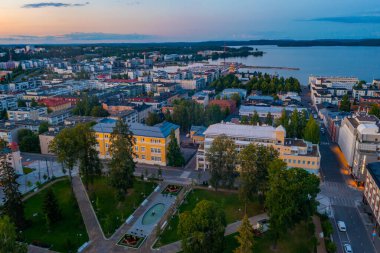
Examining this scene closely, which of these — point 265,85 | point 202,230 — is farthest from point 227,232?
point 265,85

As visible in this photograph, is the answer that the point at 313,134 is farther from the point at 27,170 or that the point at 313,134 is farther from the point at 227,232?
the point at 27,170

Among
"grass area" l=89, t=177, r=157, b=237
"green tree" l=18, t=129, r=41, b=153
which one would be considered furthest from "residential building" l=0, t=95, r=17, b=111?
"grass area" l=89, t=177, r=157, b=237

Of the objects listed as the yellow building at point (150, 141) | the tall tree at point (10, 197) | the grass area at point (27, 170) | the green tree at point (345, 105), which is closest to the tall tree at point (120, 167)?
the tall tree at point (10, 197)

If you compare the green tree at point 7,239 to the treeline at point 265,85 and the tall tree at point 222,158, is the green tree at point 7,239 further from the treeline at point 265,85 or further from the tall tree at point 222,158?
the treeline at point 265,85

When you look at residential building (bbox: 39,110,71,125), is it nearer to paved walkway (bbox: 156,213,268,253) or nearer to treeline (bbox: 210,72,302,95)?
paved walkway (bbox: 156,213,268,253)

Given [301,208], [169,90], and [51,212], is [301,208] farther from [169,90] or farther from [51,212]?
[169,90]

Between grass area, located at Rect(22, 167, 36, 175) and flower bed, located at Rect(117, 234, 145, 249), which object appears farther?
grass area, located at Rect(22, 167, 36, 175)
